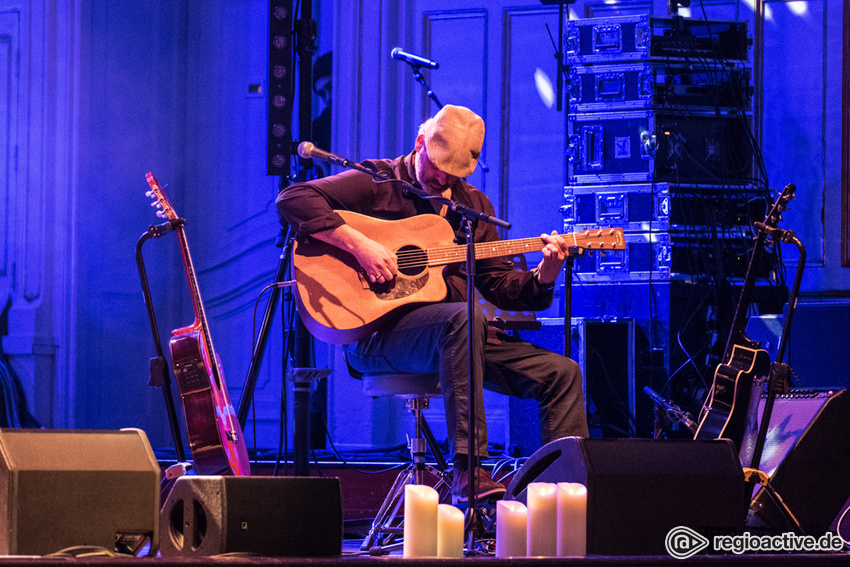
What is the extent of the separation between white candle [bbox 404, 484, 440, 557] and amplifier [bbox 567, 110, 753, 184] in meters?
3.32

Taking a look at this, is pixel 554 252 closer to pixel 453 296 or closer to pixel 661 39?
pixel 453 296

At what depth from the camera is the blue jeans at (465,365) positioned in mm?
2746

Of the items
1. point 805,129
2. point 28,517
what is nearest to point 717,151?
point 805,129

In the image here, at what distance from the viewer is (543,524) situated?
1.75 metres

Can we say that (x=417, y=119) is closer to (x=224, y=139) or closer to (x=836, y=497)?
(x=224, y=139)

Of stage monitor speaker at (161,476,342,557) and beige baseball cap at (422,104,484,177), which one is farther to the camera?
beige baseball cap at (422,104,484,177)

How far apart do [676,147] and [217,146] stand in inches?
110

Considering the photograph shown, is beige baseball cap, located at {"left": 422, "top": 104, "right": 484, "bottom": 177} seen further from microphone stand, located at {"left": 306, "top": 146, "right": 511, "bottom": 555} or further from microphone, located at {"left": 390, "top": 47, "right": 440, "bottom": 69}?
microphone, located at {"left": 390, "top": 47, "right": 440, "bottom": 69}

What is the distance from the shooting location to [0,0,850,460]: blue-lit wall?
4.78 m

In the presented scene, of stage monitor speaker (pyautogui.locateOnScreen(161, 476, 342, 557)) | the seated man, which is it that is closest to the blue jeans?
the seated man

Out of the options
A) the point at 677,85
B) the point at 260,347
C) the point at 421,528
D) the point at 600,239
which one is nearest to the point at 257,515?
the point at 421,528

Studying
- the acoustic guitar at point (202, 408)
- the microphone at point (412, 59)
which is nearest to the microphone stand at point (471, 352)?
the acoustic guitar at point (202, 408)

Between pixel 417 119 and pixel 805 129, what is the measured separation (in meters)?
2.31

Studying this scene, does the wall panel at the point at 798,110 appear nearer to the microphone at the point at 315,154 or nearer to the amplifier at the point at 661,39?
the amplifier at the point at 661,39
